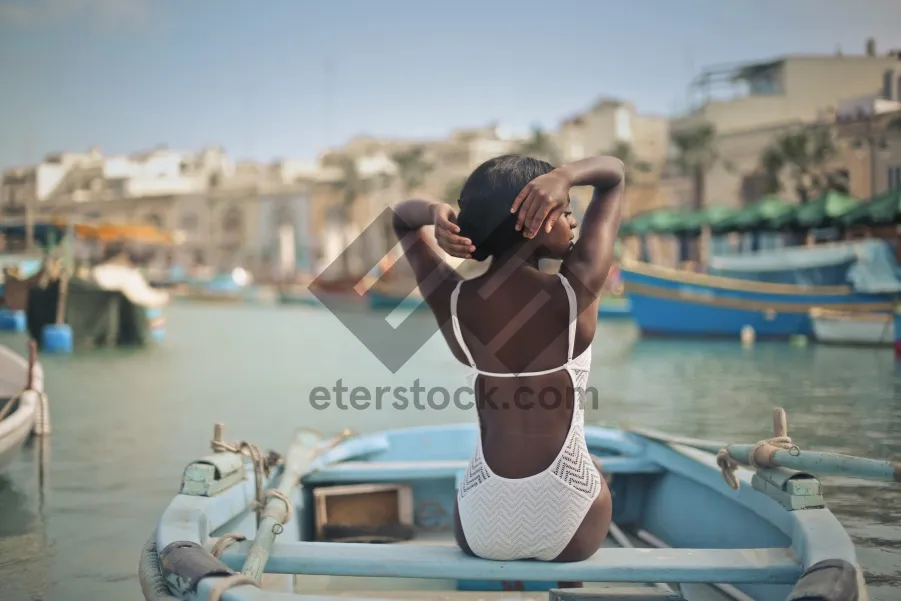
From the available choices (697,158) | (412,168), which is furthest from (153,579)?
(412,168)

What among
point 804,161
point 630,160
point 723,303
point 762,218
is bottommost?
point 723,303

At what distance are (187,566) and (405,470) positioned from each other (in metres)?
2.10

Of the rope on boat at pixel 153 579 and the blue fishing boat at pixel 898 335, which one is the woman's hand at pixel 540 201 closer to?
the rope on boat at pixel 153 579

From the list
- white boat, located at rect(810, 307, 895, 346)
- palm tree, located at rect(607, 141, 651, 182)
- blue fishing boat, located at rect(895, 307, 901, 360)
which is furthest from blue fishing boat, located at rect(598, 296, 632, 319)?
blue fishing boat, located at rect(895, 307, 901, 360)

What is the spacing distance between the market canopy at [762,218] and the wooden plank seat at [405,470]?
933 inches

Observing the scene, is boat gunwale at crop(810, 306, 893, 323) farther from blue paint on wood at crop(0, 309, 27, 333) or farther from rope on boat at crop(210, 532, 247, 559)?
blue paint on wood at crop(0, 309, 27, 333)

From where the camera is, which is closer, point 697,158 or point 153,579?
point 153,579

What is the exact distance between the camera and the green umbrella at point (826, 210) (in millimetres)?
25031

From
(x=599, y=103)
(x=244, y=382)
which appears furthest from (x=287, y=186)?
(x=244, y=382)

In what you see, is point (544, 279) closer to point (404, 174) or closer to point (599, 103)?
point (599, 103)

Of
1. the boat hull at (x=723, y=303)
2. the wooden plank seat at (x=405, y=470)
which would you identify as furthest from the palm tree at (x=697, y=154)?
the wooden plank seat at (x=405, y=470)

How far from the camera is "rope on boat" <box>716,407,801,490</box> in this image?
3.34 metres

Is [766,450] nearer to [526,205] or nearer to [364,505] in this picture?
[526,205]

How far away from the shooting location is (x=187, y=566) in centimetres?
261
